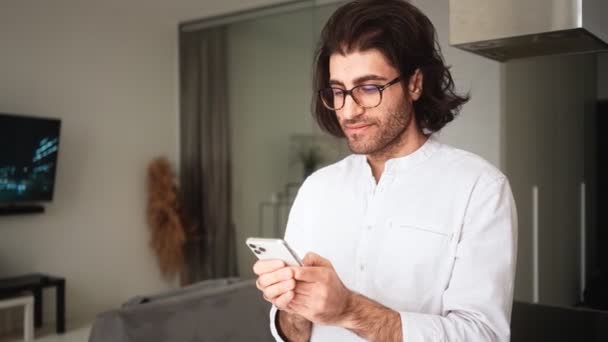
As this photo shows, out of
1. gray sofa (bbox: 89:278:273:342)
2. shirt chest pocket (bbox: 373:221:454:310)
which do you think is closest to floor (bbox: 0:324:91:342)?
gray sofa (bbox: 89:278:273:342)

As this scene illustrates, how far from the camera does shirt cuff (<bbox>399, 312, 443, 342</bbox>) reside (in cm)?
96

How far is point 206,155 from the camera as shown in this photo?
5133 millimetres

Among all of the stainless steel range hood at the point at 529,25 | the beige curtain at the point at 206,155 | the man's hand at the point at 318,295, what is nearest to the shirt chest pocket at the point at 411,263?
the man's hand at the point at 318,295

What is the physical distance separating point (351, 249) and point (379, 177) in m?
0.17

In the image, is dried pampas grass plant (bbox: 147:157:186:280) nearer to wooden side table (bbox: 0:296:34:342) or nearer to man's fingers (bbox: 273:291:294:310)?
wooden side table (bbox: 0:296:34:342)

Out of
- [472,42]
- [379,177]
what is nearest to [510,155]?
[472,42]

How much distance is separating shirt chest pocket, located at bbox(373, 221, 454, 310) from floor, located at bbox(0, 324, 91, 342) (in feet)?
11.1

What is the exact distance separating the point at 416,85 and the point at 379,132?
0.17 metres

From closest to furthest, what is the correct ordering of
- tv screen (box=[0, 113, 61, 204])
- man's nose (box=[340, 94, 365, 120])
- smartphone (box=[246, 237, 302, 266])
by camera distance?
1. smartphone (box=[246, 237, 302, 266])
2. man's nose (box=[340, 94, 365, 120])
3. tv screen (box=[0, 113, 61, 204])

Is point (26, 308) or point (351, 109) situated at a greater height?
point (351, 109)

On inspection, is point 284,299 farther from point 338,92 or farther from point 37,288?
point 37,288

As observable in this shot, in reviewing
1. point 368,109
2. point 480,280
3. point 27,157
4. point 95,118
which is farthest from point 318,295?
point 95,118

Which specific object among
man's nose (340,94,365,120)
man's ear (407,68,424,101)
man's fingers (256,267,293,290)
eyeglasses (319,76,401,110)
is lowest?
man's fingers (256,267,293,290)

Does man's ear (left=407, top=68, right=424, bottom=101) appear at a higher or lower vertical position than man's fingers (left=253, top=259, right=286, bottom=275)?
higher
